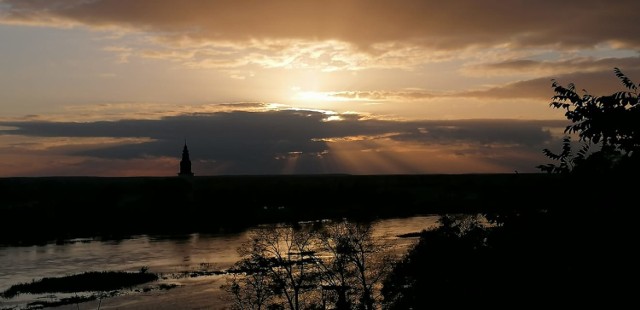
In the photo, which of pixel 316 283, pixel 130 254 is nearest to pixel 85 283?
pixel 130 254

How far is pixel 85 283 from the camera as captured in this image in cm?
7688

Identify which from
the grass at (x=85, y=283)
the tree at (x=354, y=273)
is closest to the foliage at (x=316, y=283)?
the tree at (x=354, y=273)

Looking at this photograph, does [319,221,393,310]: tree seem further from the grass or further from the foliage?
the grass

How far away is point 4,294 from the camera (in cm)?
7025

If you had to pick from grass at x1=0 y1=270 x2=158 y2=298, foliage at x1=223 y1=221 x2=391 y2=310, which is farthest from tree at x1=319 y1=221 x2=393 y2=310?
grass at x1=0 y1=270 x2=158 y2=298

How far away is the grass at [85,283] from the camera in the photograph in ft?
241

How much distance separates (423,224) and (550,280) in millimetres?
118567

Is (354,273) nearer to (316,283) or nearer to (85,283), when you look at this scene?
(316,283)

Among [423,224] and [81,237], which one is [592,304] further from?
[81,237]

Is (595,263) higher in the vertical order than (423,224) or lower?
higher

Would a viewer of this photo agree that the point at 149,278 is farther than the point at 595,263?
Yes

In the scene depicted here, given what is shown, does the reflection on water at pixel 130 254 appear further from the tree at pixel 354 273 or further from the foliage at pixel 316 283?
the tree at pixel 354 273

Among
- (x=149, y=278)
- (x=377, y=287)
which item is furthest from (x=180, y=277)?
(x=377, y=287)

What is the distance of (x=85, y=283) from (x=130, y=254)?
25786 millimetres
